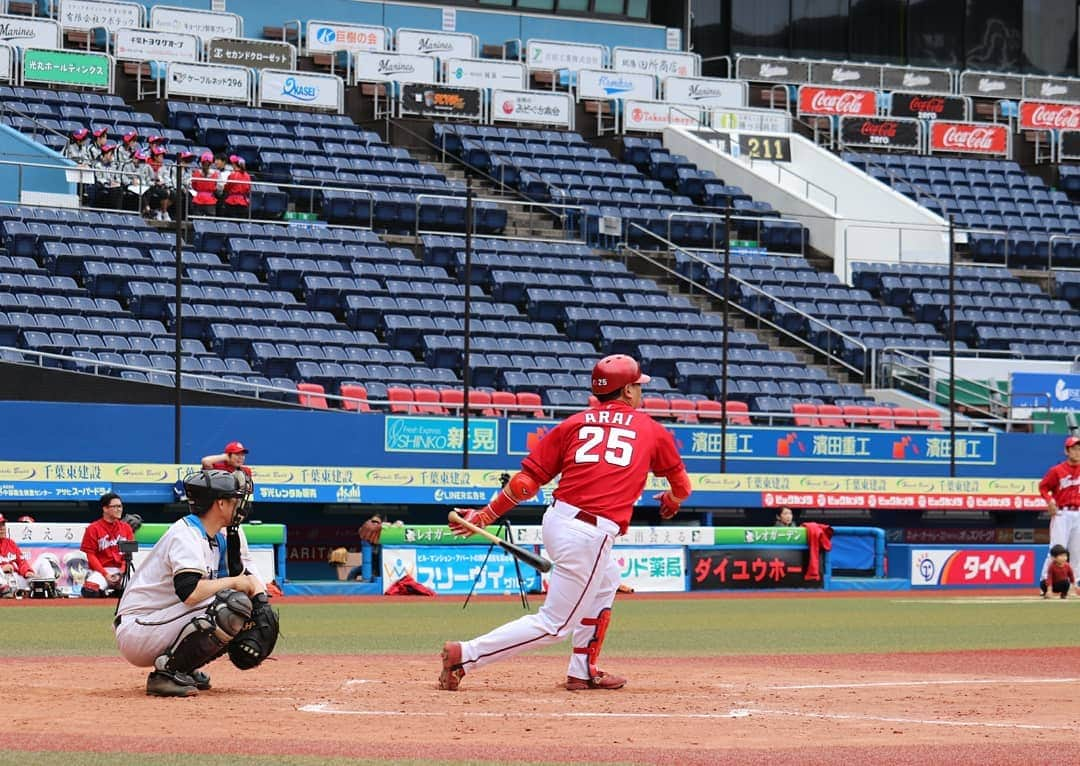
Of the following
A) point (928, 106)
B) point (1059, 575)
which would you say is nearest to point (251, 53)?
point (928, 106)

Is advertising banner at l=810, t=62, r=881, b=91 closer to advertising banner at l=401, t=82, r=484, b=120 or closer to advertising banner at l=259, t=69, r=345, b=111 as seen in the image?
advertising banner at l=401, t=82, r=484, b=120

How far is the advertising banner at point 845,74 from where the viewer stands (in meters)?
53.1

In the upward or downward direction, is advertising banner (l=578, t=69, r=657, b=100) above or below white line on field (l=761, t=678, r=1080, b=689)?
above

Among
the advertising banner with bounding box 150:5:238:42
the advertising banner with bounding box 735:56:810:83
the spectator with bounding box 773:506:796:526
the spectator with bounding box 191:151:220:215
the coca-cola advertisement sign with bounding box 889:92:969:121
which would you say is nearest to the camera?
the spectator with bounding box 773:506:796:526

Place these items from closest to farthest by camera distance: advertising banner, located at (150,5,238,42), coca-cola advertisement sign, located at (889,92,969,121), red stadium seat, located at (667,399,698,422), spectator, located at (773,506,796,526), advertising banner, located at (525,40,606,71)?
spectator, located at (773,506,796,526), red stadium seat, located at (667,399,698,422), advertising banner, located at (150,5,238,42), advertising banner, located at (525,40,606,71), coca-cola advertisement sign, located at (889,92,969,121)

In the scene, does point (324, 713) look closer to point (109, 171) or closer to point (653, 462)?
point (653, 462)

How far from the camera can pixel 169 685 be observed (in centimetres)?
1004

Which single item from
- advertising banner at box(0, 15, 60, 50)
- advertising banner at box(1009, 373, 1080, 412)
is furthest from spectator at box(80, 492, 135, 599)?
advertising banner at box(0, 15, 60, 50)

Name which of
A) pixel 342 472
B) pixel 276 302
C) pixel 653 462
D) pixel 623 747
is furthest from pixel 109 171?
pixel 623 747

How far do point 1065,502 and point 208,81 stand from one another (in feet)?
82.2

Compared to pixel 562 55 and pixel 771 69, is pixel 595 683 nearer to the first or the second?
pixel 562 55

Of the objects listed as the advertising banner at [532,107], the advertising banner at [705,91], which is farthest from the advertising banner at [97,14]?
the advertising banner at [705,91]

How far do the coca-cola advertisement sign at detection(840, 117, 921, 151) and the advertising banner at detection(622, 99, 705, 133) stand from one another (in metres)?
4.50

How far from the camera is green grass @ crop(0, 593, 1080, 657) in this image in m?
15.7
